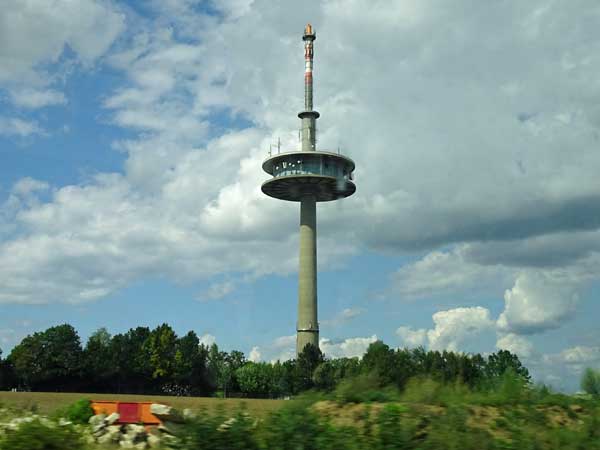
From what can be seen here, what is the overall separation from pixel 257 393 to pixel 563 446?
363 ft

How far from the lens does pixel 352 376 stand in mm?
19547

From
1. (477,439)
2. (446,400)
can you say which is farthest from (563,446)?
(446,400)

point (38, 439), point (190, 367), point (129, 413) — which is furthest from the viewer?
point (190, 367)

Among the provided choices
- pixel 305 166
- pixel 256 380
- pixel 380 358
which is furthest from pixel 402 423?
pixel 256 380

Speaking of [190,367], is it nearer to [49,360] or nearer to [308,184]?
[49,360]

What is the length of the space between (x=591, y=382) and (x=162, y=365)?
96.3m

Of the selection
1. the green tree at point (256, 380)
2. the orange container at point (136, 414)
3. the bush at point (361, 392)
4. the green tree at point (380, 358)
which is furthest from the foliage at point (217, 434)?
the green tree at point (256, 380)

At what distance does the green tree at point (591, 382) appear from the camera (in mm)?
23891

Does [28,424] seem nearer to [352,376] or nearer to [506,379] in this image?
[352,376]

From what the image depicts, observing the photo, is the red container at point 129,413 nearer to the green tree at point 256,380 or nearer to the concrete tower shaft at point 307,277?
the concrete tower shaft at point 307,277

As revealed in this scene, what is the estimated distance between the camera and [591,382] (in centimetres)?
2417

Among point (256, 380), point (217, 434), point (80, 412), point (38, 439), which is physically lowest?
Answer: point (38, 439)

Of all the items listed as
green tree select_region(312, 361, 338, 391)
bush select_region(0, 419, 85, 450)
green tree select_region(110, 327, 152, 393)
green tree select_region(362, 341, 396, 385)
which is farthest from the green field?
green tree select_region(110, 327, 152, 393)

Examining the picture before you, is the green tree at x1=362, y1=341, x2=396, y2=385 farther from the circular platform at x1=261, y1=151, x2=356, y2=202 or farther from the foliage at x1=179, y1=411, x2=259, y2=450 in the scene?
the foliage at x1=179, y1=411, x2=259, y2=450
